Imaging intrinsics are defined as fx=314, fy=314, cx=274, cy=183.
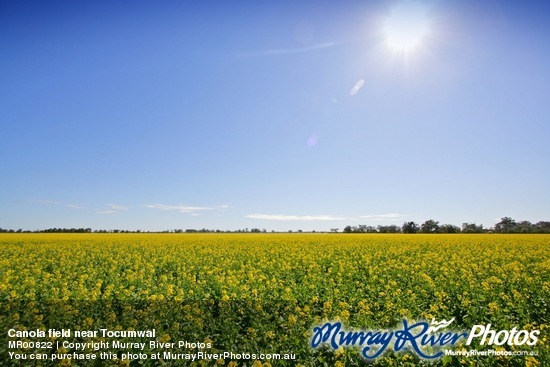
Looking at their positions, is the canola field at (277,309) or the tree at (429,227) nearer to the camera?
the canola field at (277,309)

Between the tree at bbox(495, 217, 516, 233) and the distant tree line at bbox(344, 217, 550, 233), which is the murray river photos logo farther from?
the tree at bbox(495, 217, 516, 233)

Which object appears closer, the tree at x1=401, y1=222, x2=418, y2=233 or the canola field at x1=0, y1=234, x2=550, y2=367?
the canola field at x1=0, y1=234, x2=550, y2=367

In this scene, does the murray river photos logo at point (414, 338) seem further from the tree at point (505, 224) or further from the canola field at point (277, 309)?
the tree at point (505, 224)

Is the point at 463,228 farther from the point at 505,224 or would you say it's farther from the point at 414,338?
the point at 414,338

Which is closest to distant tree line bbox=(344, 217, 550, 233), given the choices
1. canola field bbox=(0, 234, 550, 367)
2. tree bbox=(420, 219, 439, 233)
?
tree bbox=(420, 219, 439, 233)

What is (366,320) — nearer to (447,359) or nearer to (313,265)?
(447,359)

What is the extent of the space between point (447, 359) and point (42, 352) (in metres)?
6.75

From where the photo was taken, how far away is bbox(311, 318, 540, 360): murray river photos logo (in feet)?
18.3

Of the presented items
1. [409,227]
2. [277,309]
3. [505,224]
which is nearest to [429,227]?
[409,227]

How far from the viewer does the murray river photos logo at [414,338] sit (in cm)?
557

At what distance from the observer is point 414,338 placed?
6012mm

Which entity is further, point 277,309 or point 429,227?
point 429,227

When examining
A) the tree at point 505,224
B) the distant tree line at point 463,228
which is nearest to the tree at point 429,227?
the distant tree line at point 463,228

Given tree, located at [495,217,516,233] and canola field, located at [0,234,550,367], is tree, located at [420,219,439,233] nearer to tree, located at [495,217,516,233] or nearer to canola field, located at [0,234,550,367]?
tree, located at [495,217,516,233]
